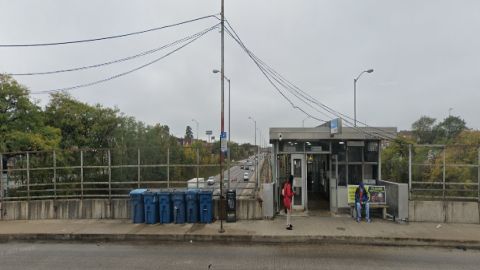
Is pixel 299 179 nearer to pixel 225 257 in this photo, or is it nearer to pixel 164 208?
pixel 164 208

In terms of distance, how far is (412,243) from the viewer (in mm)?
9930

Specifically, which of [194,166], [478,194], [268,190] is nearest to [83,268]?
[194,166]

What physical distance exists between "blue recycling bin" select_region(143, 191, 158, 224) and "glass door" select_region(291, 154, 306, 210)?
5.45 meters

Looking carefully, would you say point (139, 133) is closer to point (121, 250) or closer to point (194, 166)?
point (194, 166)

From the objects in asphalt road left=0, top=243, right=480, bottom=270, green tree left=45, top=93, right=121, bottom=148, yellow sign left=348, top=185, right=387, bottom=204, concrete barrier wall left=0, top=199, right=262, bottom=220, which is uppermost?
green tree left=45, top=93, right=121, bottom=148

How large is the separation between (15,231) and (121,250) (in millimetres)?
4487

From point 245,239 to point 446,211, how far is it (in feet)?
24.1

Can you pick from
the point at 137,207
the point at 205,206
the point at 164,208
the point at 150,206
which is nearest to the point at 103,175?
the point at 137,207

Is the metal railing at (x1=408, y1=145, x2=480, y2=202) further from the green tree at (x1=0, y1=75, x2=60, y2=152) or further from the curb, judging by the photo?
the green tree at (x1=0, y1=75, x2=60, y2=152)

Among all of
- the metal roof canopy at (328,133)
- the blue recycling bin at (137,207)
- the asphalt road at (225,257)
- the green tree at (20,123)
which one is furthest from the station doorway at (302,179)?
the green tree at (20,123)

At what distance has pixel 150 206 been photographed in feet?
39.6

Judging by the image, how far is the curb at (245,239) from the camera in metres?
9.88

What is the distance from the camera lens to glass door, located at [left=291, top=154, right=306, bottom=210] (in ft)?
45.7

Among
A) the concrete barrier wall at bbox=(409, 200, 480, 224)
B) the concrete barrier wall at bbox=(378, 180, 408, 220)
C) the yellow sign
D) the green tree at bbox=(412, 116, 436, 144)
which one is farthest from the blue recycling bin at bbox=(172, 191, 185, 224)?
the green tree at bbox=(412, 116, 436, 144)
